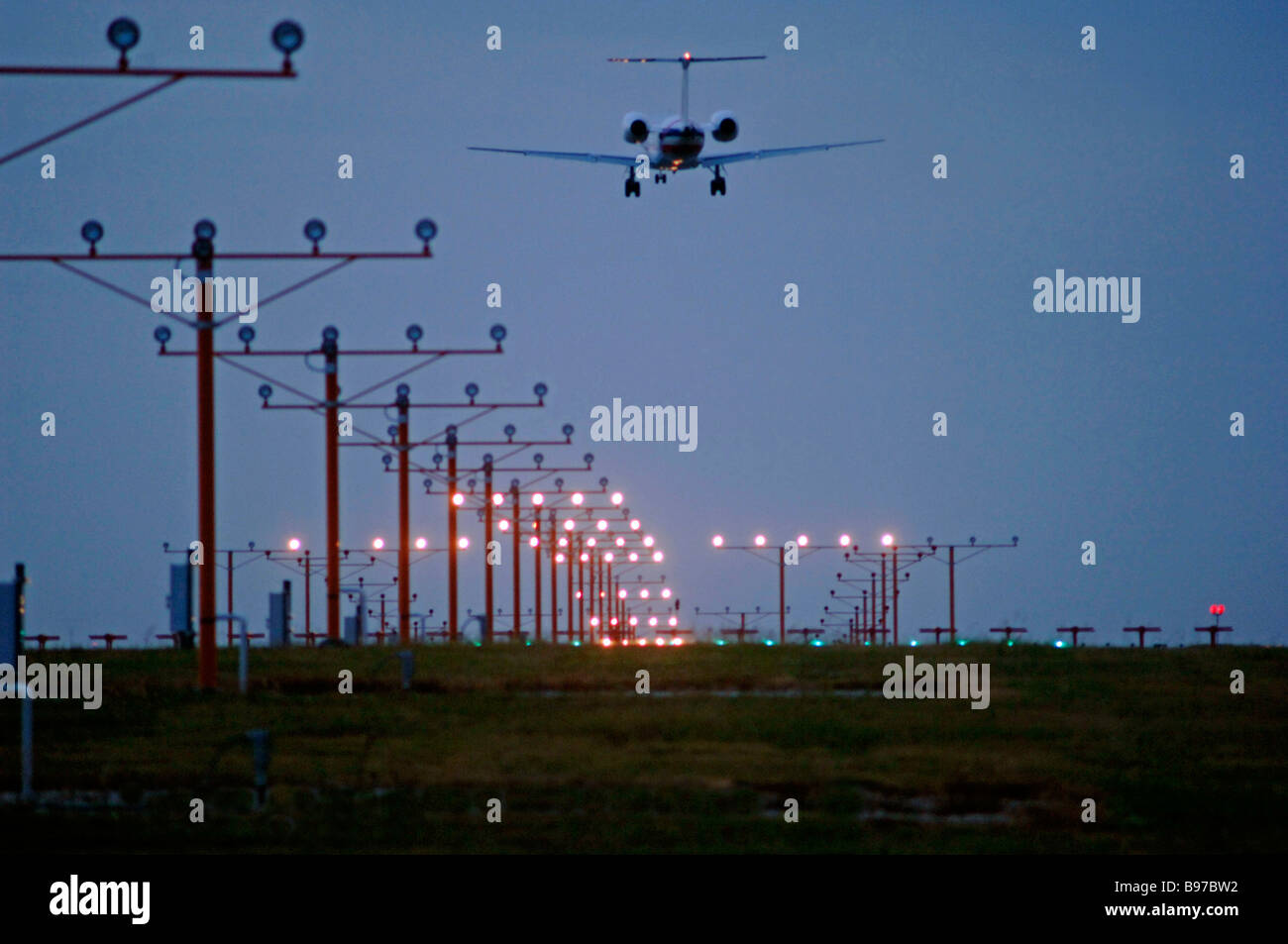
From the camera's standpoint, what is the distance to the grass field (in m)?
18.6

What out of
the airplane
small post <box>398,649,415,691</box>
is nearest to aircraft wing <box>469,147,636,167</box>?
the airplane

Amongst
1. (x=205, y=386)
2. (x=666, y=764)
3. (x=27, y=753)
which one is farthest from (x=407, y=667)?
(x=27, y=753)

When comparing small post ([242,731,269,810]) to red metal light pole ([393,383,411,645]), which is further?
red metal light pole ([393,383,411,645])

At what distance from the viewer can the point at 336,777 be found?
861 inches

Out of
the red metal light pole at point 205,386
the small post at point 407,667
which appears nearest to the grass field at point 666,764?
the small post at point 407,667

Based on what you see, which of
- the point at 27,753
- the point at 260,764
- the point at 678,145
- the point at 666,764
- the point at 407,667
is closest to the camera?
the point at 260,764

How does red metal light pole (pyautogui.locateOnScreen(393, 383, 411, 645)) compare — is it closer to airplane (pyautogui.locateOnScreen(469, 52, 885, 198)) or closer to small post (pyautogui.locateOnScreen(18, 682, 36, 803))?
airplane (pyautogui.locateOnScreen(469, 52, 885, 198))

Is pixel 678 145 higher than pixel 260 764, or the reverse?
pixel 678 145

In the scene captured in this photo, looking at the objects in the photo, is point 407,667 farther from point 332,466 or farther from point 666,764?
point 332,466

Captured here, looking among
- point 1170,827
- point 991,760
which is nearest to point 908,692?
point 991,760

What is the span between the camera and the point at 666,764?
23.2 meters

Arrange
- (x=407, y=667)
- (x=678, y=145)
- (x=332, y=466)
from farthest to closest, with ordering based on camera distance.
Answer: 1. (x=678, y=145)
2. (x=332, y=466)
3. (x=407, y=667)

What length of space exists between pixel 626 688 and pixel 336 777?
41.8 ft
